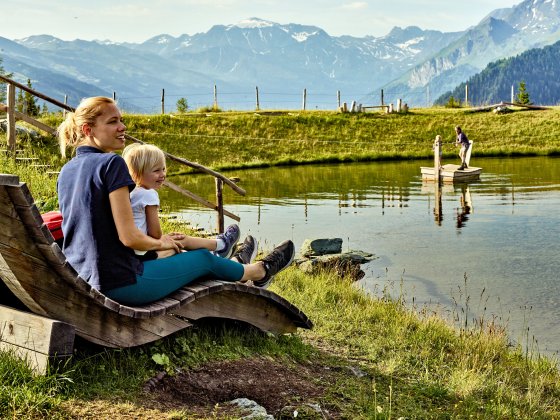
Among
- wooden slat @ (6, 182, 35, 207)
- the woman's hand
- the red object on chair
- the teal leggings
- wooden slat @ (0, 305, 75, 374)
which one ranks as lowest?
wooden slat @ (0, 305, 75, 374)

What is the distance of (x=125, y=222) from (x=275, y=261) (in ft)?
7.41

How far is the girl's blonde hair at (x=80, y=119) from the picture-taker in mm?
4871

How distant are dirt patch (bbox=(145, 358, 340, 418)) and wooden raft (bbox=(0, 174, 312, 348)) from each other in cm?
38

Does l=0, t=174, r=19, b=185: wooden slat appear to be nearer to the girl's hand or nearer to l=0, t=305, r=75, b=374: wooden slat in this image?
l=0, t=305, r=75, b=374: wooden slat

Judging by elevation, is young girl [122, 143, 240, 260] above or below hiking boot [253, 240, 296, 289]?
above

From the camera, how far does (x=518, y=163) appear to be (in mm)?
40781

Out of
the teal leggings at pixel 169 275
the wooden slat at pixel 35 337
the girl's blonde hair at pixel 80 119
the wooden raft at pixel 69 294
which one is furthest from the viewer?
the teal leggings at pixel 169 275

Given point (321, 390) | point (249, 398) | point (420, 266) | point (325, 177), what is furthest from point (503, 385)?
point (325, 177)

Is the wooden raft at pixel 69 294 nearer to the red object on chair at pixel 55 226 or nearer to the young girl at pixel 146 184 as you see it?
the young girl at pixel 146 184

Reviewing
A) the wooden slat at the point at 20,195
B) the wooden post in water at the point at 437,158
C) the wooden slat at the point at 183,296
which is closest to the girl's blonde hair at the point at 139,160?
the wooden slat at the point at 183,296

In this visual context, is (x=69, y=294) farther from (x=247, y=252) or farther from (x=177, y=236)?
(x=247, y=252)

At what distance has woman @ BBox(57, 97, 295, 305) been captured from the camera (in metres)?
4.74

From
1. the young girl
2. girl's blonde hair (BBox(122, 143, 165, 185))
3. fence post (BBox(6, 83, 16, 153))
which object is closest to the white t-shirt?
the young girl

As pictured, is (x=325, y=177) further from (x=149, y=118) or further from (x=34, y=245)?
(x=34, y=245)
